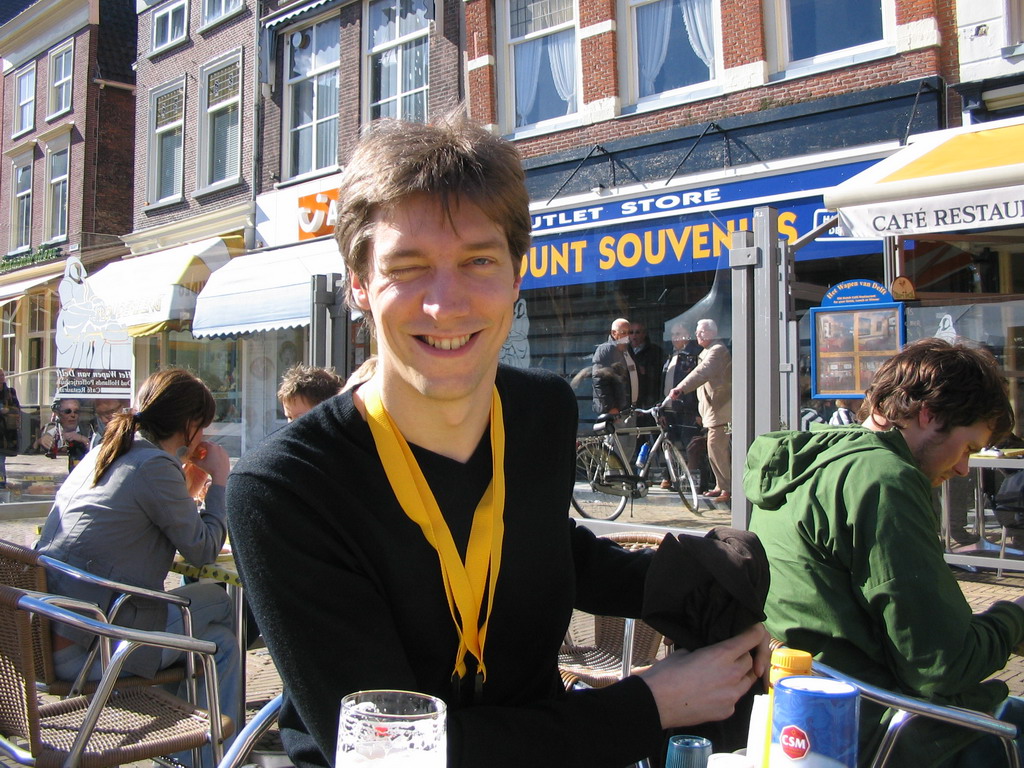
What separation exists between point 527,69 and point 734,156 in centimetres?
337

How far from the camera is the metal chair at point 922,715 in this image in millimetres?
1798

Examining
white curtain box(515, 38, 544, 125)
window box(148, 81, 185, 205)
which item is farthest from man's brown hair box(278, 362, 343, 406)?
window box(148, 81, 185, 205)

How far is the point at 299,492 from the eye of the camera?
1274mm

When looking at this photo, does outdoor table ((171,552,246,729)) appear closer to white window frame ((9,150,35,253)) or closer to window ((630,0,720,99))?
window ((630,0,720,99))

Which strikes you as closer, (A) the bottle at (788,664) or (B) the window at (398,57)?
(A) the bottle at (788,664)

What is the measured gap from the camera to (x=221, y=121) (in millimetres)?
16500

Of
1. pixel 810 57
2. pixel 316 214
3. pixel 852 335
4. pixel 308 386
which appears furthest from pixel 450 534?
pixel 316 214

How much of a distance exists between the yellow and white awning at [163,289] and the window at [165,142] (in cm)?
284

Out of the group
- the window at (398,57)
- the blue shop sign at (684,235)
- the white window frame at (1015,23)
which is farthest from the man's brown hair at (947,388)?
the window at (398,57)

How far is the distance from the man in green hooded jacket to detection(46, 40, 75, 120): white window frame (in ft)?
74.2

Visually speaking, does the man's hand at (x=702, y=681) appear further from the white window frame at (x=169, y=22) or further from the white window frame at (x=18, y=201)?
the white window frame at (x=18, y=201)

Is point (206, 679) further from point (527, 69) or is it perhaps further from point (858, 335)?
point (527, 69)

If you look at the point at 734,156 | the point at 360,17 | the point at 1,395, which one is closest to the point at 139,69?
the point at 360,17

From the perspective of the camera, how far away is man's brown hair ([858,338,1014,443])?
2158 mm
